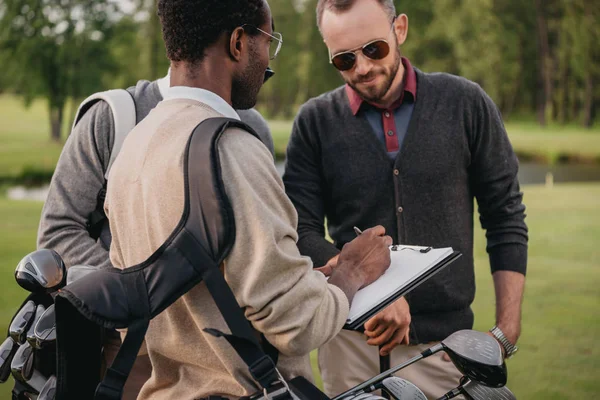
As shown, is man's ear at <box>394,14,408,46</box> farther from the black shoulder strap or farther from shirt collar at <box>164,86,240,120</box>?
the black shoulder strap

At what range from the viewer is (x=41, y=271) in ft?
7.66

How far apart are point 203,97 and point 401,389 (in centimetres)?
95

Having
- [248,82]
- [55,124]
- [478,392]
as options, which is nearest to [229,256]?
[248,82]

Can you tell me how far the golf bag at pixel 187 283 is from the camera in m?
1.75

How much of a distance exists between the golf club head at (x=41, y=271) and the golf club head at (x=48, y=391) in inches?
11.1

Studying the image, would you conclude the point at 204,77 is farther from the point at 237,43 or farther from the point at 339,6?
the point at 339,6

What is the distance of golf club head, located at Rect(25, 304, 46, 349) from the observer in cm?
235

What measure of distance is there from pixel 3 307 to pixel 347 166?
691 centimetres

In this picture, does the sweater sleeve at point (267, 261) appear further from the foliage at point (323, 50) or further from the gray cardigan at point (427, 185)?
the foliage at point (323, 50)

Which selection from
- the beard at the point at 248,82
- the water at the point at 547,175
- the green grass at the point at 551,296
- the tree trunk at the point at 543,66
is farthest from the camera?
the tree trunk at the point at 543,66

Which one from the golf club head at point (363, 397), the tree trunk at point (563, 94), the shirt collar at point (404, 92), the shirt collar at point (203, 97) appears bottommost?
the tree trunk at point (563, 94)

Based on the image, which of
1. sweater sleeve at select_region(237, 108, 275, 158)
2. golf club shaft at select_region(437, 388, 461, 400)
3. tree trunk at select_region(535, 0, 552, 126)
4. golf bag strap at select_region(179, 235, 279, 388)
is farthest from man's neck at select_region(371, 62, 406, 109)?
tree trunk at select_region(535, 0, 552, 126)

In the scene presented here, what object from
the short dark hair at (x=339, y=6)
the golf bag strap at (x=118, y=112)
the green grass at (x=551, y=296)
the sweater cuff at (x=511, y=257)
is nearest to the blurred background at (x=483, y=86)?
the green grass at (x=551, y=296)

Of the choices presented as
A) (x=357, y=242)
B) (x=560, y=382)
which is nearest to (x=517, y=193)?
(x=357, y=242)
